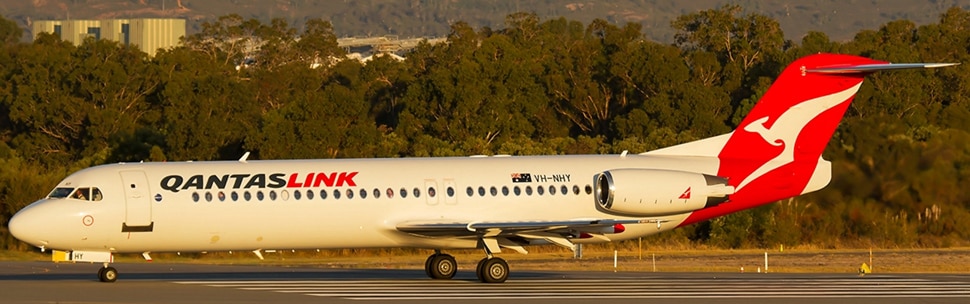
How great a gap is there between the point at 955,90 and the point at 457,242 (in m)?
55.5

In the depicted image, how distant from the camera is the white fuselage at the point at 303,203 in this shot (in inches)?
1171

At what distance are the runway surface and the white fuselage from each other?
0.83 m

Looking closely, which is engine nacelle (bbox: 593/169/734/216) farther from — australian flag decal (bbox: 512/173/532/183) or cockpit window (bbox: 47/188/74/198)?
cockpit window (bbox: 47/188/74/198)

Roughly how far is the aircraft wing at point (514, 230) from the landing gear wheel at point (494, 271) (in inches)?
12.1

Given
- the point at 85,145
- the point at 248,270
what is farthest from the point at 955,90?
the point at 248,270

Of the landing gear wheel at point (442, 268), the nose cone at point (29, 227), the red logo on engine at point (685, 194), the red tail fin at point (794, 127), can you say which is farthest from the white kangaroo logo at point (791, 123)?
the nose cone at point (29, 227)

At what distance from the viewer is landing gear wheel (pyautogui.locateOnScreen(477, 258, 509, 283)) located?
3080 centimetres

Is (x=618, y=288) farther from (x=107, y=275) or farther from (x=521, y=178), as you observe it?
(x=107, y=275)

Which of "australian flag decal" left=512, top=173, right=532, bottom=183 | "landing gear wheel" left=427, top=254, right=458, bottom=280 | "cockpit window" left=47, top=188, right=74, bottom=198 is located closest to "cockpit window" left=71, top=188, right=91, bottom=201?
"cockpit window" left=47, top=188, right=74, bottom=198

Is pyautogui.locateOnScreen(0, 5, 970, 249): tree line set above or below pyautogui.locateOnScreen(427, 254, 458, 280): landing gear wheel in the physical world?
above

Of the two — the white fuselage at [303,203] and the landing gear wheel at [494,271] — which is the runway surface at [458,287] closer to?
the landing gear wheel at [494,271]

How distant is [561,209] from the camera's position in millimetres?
31734

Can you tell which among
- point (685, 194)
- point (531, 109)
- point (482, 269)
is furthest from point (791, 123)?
point (531, 109)

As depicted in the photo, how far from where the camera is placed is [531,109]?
81562 mm
